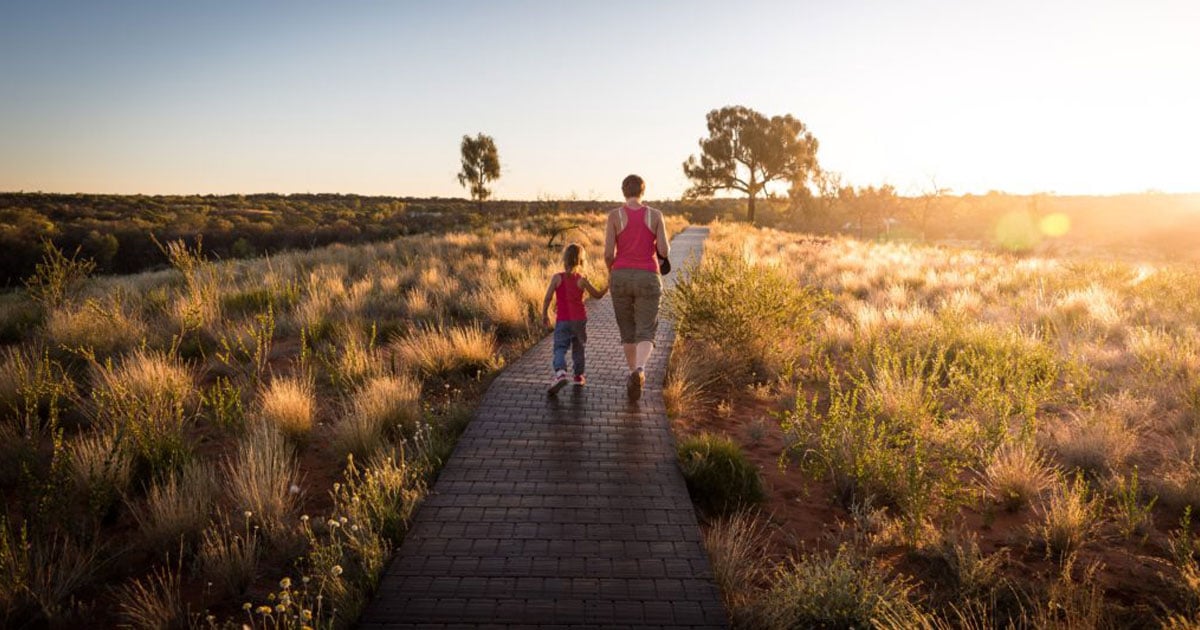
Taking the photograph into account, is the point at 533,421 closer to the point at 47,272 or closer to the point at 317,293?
the point at 317,293

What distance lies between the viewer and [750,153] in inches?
1989

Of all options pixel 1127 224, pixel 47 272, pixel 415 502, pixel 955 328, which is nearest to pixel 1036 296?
pixel 955 328

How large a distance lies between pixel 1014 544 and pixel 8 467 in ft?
25.0

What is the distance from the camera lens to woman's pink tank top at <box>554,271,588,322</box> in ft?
20.4

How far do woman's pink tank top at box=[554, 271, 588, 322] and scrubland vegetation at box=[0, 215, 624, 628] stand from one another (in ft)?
4.78

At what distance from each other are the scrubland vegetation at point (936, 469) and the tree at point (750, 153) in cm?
4248

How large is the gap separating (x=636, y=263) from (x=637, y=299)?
1.34ft

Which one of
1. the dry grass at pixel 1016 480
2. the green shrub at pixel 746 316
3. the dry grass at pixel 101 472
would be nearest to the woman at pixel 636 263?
the green shrub at pixel 746 316

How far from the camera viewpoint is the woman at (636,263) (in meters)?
5.98

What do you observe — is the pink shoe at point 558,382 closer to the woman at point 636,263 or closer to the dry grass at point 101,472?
the woman at point 636,263

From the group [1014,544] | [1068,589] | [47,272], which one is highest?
[47,272]

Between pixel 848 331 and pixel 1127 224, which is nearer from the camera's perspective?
pixel 848 331

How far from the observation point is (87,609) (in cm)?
311

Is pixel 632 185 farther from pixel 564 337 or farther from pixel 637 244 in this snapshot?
pixel 564 337
